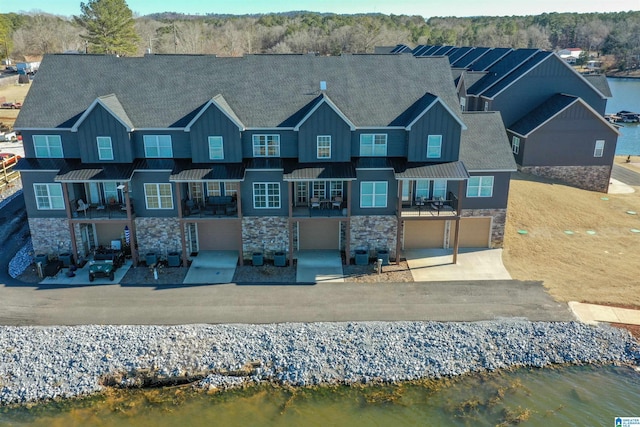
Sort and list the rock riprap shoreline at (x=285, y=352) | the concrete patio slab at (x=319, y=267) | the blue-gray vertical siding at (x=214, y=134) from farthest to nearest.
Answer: the blue-gray vertical siding at (x=214, y=134) → the concrete patio slab at (x=319, y=267) → the rock riprap shoreline at (x=285, y=352)

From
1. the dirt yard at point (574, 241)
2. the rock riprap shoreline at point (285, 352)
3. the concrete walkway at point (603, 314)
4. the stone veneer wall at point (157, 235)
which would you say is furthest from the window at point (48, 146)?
the concrete walkway at point (603, 314)

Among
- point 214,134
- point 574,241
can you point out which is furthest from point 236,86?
point 574,241

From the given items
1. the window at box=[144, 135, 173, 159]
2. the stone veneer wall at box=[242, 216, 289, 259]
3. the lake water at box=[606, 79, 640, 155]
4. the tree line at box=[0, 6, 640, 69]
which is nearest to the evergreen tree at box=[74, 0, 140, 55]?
the tree line at box=[0, 6, 640, 69]

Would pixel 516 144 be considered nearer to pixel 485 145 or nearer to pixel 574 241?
pixel 574 241

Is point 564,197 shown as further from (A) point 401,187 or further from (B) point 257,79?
(B) point 257,79

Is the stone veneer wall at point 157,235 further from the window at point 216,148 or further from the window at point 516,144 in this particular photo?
the window at point 516,144

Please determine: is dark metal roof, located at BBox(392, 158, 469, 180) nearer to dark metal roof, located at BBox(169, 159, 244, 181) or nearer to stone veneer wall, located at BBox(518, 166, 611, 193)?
dark metal roof, located at BBox(169, 159, 244, 181)
